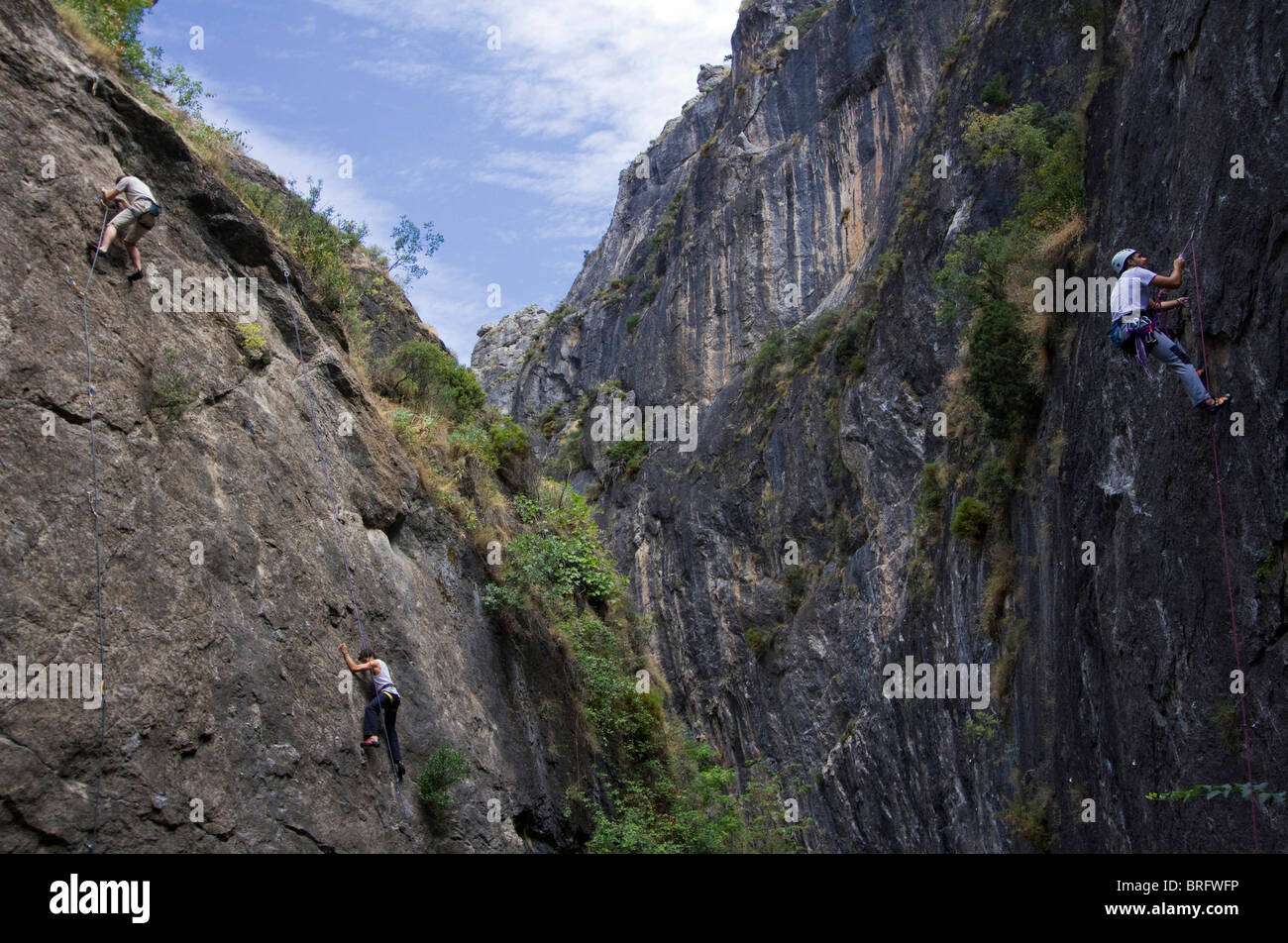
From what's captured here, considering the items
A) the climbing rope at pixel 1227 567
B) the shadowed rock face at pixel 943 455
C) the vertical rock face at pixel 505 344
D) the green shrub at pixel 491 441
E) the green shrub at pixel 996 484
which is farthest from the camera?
the vertical rock face at pixel 505 344

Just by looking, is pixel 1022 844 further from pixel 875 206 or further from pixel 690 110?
pixel 690 110

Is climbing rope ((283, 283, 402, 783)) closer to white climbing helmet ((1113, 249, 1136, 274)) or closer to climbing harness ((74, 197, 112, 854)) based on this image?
climbing harness ((74, 197, 112, 854))

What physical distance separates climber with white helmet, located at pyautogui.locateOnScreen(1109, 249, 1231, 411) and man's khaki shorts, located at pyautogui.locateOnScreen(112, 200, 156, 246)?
10.3 meters

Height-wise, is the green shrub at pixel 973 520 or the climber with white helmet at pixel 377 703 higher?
the green shrub at pixel 973 520

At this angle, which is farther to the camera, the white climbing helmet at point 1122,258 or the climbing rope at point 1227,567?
the white climbing helmet at point 1122,258

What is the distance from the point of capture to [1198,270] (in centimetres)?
973

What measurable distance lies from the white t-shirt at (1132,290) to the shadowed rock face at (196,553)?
30.0 feet

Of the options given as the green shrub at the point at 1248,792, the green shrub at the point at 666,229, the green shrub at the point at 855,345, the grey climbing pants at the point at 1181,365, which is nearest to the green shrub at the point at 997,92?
the green shrub at the point at 855,345

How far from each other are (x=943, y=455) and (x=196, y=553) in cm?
1542

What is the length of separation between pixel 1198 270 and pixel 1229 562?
2.87 meters

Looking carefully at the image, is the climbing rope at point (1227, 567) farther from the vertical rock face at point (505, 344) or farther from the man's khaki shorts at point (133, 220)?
the vertical rock face at point (505, 344)

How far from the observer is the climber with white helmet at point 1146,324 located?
9.16 meters

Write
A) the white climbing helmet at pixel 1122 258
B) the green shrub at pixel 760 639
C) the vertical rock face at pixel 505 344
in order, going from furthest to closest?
the vertical rock face at pixel 505 344 < the green shrub at pixel 760 639 < the white climbing helmet at pixel 1122 258

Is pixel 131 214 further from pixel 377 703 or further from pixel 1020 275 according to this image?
pixel 1020 275
